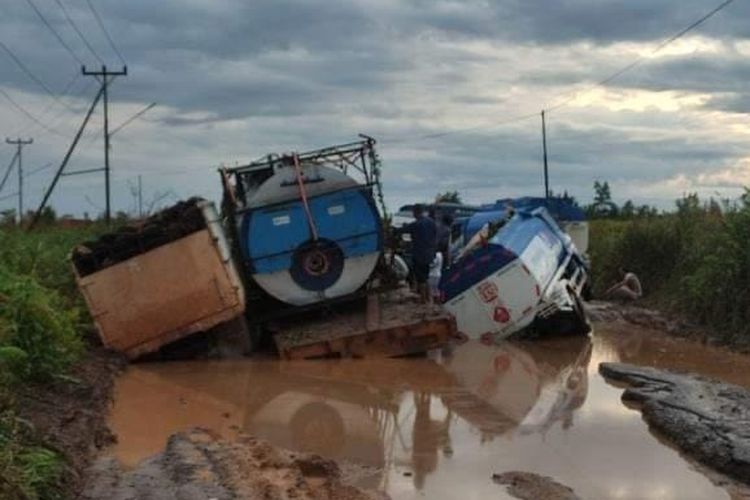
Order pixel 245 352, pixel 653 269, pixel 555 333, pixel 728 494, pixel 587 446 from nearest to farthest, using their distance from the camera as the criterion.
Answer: pixel 728 494
pixel 587 446
pixel 245 352
pixel 555 333
pixel 653 269

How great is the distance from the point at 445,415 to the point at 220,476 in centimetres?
396

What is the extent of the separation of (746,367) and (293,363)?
6.34m

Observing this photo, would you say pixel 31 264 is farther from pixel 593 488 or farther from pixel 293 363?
pixel 593 488

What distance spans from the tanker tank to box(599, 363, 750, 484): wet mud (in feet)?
14.0

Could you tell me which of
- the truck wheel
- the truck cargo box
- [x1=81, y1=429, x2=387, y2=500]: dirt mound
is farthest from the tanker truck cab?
[x1=81, y1=429, x2=387, y2=500]: dirt mound

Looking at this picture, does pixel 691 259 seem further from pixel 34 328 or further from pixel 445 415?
pixel 34 328

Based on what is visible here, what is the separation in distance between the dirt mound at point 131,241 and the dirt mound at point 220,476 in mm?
5408

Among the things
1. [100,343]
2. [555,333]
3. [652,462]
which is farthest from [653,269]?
[652,462]

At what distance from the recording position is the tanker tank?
555 inches

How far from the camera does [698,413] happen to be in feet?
29.8

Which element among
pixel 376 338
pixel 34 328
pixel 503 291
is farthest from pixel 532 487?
pixel 503 291

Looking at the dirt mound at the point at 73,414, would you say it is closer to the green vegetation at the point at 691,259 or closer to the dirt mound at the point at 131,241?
the dirt mound at the point at 131,241

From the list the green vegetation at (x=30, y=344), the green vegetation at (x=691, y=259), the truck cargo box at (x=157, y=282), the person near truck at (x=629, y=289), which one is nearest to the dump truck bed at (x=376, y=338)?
the truck cargo box at (x=157, y=282)

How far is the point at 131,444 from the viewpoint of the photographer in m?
8.52
